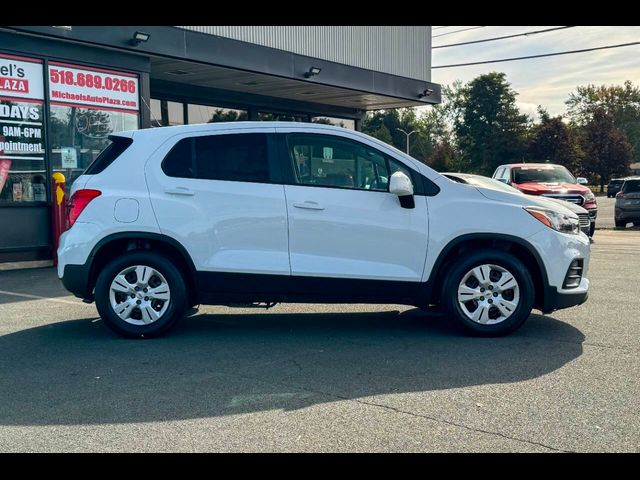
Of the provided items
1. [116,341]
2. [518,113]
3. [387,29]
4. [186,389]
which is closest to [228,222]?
[116,341]

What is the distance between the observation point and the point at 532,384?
4777 millimetres

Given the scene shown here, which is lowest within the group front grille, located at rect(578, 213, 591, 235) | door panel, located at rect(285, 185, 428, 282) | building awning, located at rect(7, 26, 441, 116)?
front grille, located at rect(578, 213, 591, 235)

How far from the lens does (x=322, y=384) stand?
4.85 m

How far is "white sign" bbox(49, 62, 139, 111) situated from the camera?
12.0m

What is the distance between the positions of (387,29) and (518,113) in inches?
2451

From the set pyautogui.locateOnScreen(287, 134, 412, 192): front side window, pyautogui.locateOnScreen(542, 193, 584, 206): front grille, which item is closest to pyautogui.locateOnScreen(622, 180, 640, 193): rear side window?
pyautogui.locateOnScreen(542, 193, 584, 206): front grille

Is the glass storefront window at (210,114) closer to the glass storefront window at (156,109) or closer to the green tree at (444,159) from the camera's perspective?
the glass storefront window at (156,109)

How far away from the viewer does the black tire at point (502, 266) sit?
616 cm

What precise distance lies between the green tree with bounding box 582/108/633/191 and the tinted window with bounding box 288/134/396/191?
65.9 meters

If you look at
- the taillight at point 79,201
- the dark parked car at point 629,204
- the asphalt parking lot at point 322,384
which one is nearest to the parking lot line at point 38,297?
the asphalt parking lot at point 322,384

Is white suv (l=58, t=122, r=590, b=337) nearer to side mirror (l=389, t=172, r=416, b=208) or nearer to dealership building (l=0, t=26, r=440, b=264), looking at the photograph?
side mirror (l=389, t=172, r=416, b=208)

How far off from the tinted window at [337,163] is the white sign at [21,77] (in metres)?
6.89

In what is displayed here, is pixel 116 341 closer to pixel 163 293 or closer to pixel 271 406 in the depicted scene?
pixel 163 293
